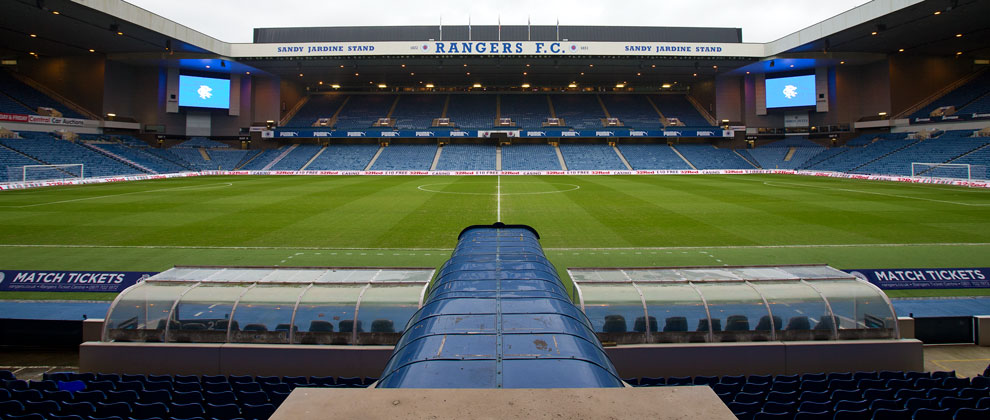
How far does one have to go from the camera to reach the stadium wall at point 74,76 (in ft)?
173

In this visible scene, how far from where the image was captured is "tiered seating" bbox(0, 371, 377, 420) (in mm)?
4613

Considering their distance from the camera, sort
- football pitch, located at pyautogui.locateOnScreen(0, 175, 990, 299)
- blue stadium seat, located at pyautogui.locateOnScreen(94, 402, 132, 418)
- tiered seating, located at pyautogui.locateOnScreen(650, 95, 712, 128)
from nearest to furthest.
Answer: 1. blue stadium seat, located at pyautogui.locateOnScreen(94, 402, 132, 418)
2. football pitch, located at pyautogui.locateOnScreen(0, 175, 990, 299)
3. tiered seating, located at pyautogui.locateOnScreen(650, 95, 712, 128)

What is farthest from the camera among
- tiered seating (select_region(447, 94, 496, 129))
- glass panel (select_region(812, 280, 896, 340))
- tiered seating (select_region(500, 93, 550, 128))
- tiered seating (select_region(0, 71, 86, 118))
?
tiered seating (select_region(500, 93, 550, 128))

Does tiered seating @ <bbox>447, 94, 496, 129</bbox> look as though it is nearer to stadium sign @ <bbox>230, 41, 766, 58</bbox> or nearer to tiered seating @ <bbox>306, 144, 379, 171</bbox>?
tiered seating @ <bbox>306, 144, 379, 171</bbox>

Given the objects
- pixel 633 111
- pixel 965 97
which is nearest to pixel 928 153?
pixel 965 97

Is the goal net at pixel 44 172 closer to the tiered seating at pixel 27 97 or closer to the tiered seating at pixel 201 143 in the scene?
the tiered seating at pixel 27 97

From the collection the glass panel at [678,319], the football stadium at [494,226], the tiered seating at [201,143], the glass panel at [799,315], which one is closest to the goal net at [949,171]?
the football stadium at [494,226]

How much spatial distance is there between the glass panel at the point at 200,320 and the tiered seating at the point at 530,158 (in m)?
52.6

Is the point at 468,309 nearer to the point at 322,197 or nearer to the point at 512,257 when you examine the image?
the point at 512,257

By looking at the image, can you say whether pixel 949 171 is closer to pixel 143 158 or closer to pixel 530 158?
pixel 530 158

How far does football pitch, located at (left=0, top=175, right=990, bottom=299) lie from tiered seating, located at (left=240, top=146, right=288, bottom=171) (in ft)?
89.6

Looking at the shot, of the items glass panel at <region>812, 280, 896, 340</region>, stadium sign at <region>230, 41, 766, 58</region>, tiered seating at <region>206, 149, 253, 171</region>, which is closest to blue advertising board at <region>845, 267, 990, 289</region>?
glass panel at <region>812, 280, 896, 340</region>

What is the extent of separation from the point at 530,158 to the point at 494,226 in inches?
2128

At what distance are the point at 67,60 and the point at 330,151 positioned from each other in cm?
2921
